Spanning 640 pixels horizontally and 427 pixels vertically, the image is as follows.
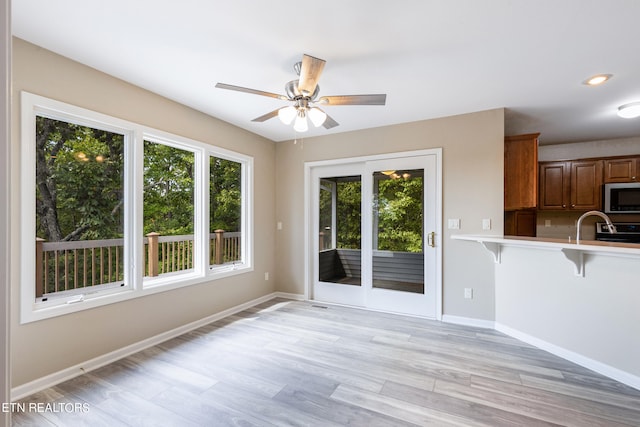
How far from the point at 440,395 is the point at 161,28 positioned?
3.22 meters

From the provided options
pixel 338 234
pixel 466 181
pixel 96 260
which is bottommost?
pixel 96 260

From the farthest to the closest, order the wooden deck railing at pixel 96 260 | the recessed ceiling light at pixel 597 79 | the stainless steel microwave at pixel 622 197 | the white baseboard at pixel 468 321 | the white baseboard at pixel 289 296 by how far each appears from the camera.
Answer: the white baseboard at pixel 289 296
the stainless steel microwave at pixel 622 197
the white baseboard at pixel 468 321
the recessed ceiling light at pixel 597 79
the wooden deck railing at pixel 96 260

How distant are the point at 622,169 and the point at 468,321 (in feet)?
11.2

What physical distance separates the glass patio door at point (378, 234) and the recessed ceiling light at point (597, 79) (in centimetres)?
152

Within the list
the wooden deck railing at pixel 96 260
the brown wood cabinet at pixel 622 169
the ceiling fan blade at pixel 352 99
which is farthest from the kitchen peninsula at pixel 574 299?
the wooden deck railing at pixel 96 260

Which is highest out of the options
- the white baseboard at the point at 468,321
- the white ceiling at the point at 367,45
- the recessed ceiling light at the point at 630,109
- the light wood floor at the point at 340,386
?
the white ceiling at the point at 367,45

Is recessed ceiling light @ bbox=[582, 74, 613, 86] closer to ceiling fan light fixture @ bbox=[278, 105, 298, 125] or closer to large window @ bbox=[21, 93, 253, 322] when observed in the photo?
ceiling fan light fixture @ bbox=[278, 105, 298, 125]

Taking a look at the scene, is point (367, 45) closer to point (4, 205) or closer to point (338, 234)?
point (4, 205)

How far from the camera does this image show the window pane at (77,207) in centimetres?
236

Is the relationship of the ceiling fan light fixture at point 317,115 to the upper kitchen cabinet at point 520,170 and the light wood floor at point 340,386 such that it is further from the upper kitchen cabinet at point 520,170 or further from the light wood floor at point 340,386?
the upper kitchen cabinet at point 520,170

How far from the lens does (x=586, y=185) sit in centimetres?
457

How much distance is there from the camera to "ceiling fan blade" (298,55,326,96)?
1.97 meters

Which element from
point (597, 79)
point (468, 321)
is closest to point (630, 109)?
point (597, 79)

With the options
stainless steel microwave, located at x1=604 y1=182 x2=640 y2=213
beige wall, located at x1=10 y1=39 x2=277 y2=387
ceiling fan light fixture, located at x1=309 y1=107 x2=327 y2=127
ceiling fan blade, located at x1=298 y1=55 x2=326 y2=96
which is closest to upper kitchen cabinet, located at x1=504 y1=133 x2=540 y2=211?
stainless steel microwave, located at x1=604 y1=182 x2=640 y2=213
